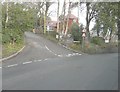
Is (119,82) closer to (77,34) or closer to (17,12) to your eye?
(17,12)

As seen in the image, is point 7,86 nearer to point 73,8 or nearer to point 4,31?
point 4,31

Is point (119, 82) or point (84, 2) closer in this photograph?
point (119, 82)

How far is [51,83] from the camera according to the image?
11.5 metres

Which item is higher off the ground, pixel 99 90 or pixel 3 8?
pixel 3 8

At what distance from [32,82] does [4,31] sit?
24.1 meters

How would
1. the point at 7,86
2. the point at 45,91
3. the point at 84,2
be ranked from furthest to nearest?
the point at 84,2 < the point at 7,86 < the point at 45,91

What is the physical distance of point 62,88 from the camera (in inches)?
405

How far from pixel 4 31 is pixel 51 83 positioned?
2431cm

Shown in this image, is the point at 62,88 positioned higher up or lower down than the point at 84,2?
lower down

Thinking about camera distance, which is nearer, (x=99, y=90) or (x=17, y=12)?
(x=99, y=90)

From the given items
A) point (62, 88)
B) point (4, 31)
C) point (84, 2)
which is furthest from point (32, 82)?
point (84, 2)

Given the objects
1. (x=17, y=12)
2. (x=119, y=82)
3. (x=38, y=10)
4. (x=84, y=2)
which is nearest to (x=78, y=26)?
(x=84, y=2)

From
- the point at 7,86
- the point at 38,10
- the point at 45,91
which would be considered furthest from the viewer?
the point at 38,10

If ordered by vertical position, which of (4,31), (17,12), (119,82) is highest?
(17,12)
